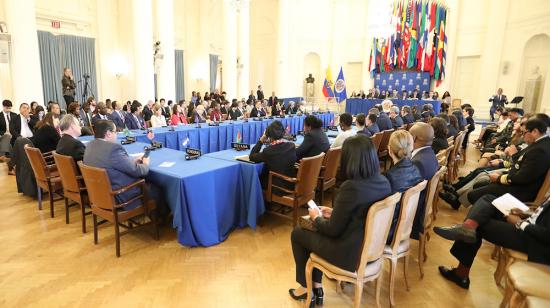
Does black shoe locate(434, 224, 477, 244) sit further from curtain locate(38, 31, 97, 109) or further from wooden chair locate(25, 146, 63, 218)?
curtain locate(38, 31, 97, 109)

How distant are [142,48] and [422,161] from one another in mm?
8742

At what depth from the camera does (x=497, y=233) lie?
245 cm

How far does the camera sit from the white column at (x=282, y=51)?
15.4 meters

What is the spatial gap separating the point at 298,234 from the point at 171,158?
2132 millimetres

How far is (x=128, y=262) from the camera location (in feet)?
9.83

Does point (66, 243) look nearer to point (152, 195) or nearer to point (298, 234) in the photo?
point (152, 195)

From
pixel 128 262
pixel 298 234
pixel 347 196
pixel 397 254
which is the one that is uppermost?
pixel 347 196

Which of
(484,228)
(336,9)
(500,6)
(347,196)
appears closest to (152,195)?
(347,196)

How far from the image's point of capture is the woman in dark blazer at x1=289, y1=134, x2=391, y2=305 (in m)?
1.95

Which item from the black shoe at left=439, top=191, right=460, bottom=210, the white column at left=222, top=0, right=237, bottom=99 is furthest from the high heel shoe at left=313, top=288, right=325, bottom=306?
the white column at left=222, top=0, right=237, bottom=99

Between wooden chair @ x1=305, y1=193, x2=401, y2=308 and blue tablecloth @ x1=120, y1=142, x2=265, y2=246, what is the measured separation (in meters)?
1.35

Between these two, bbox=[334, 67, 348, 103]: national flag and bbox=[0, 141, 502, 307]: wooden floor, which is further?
bbox=[334, 67, 348, 103]: national flag

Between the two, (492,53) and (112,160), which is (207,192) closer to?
(112,160)

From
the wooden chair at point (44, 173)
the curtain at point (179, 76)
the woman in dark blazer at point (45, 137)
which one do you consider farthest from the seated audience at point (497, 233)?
the curtain at point (179, 76)
